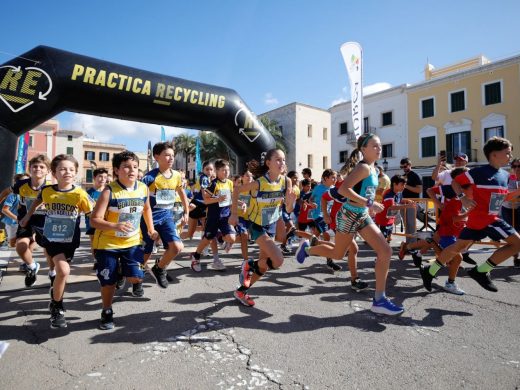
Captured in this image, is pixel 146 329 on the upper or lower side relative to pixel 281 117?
lower

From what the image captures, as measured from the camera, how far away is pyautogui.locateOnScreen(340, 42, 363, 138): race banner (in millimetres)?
11492

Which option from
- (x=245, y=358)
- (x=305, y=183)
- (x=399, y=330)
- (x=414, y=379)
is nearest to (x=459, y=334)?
(x=399, y=330)

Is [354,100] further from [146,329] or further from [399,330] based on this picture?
[146,329]

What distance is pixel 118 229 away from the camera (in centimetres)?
317

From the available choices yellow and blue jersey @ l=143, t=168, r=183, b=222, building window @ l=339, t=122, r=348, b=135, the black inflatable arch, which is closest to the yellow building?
building window @ l=339, t=122, r=348, b=135

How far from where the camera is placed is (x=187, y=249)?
7.70 metres

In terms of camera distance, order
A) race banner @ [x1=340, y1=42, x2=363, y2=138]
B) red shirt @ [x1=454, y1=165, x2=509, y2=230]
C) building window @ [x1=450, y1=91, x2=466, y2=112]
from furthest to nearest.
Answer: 1. building window @ [x1=450, y1=91, x2=466, y2=112]
2. race banner @ [x1=340, y1=42, x2=363, y2=138]
3. red shirt @ [x1=454, y1=165, x2=509, y2=230]

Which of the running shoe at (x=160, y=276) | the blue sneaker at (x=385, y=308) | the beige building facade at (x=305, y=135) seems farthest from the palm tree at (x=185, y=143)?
the blue sneaker at (x=385, y=308)

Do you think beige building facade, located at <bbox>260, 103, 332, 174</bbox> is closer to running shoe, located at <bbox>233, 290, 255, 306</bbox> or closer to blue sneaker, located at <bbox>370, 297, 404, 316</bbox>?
running shoe, located at <bbox>233, 290, 255, 306</bbox>

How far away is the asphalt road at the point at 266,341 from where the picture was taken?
2336mm

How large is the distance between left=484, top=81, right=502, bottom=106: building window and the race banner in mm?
19920

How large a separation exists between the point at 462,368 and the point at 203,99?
801 centimetres

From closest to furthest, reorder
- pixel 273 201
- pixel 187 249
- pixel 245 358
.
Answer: pixel 245 358, pixel 273 201, pixel 187 249

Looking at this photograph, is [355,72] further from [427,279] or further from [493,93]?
[493,93]
